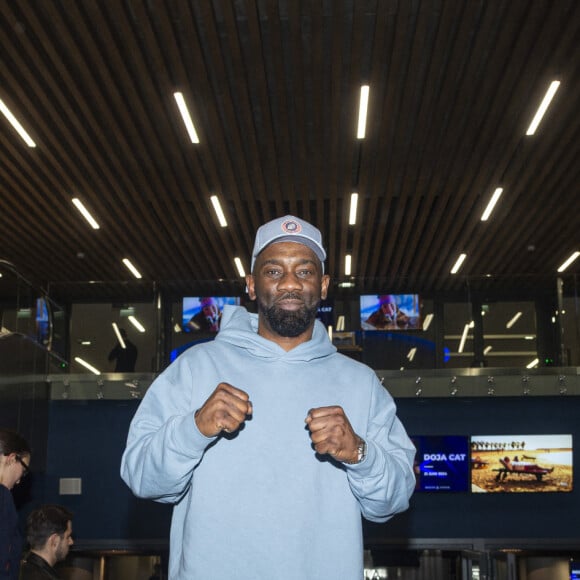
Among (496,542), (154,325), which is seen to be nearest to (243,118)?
(154,325)

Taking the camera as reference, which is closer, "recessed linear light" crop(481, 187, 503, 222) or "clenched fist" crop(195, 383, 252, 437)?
"clenched fist" crop(195, 383, 252, 437)

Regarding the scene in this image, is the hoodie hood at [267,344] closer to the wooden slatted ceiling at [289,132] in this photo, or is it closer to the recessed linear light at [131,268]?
the wooden slatted ceiling at [289,132]

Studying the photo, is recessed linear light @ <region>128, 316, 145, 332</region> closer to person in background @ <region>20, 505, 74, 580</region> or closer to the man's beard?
person in background @ <region>20, 505, 74, 580</region>

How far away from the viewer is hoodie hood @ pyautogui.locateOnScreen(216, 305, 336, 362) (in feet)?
6.18

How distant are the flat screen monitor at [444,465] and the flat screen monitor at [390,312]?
1.31 m

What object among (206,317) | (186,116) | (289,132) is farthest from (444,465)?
(186,116)

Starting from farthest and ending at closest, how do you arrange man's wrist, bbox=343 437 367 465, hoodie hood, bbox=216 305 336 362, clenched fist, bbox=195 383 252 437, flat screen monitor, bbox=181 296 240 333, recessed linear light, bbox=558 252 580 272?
recessed linear light, bbox=558 252 580 272
flat screen monitor, bbox=181 296 240 333
hoodie hood, bbox=216 305 336 362
man's wrist, bbox=343 437 367 465
clenched fist, bbox=195 383 252 437

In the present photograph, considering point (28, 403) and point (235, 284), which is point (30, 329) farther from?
point (235, 284)

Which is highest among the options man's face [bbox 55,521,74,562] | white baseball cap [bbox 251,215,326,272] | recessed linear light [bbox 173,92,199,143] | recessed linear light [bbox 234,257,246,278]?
recessed linear light [bbox 173,92,199,143]

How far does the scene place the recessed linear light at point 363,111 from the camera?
284 inches

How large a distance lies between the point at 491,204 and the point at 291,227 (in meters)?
8.08

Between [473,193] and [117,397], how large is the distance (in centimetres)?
463

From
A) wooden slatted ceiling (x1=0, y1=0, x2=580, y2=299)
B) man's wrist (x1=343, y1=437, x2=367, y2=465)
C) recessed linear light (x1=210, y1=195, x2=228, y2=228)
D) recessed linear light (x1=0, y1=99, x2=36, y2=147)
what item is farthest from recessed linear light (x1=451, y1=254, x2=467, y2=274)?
man's wrist (x1=343, y1=437, x2=367, y2=465)

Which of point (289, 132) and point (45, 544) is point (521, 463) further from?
point (45, 544)
